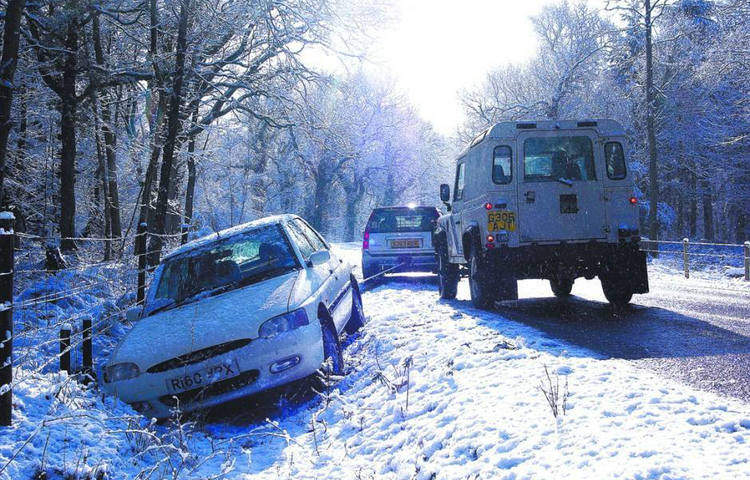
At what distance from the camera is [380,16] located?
12711 mm

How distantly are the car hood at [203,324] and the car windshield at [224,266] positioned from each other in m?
0.32

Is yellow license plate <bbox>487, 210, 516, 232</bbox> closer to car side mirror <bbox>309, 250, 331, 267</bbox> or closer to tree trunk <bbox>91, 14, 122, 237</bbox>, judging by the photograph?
car side mirror <bbox>309, 250, 331, 267</bbox>

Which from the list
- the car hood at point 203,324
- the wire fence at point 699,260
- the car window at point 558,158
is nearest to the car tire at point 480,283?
the car window at point 558,158

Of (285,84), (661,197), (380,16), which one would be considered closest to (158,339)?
(380,16)

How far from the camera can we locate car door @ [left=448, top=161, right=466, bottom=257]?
976 centimetres

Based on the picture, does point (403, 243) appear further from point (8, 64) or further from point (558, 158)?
point (8, 64)

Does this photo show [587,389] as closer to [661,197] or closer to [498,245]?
[498,245]

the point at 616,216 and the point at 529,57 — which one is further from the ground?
the point at 529,57

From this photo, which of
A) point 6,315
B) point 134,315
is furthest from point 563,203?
point 6,315

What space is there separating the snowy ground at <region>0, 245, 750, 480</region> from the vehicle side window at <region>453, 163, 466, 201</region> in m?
4.15

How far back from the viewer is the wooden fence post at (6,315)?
3705 mm

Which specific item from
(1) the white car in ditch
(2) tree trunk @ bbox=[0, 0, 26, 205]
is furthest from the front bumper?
(2) tree trunk @ bbox=[0, 0, 26, 205]

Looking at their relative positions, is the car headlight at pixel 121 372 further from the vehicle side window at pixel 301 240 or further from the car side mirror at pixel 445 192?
the car side mirror at pixel 445 192

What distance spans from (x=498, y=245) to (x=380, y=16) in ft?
24.2
